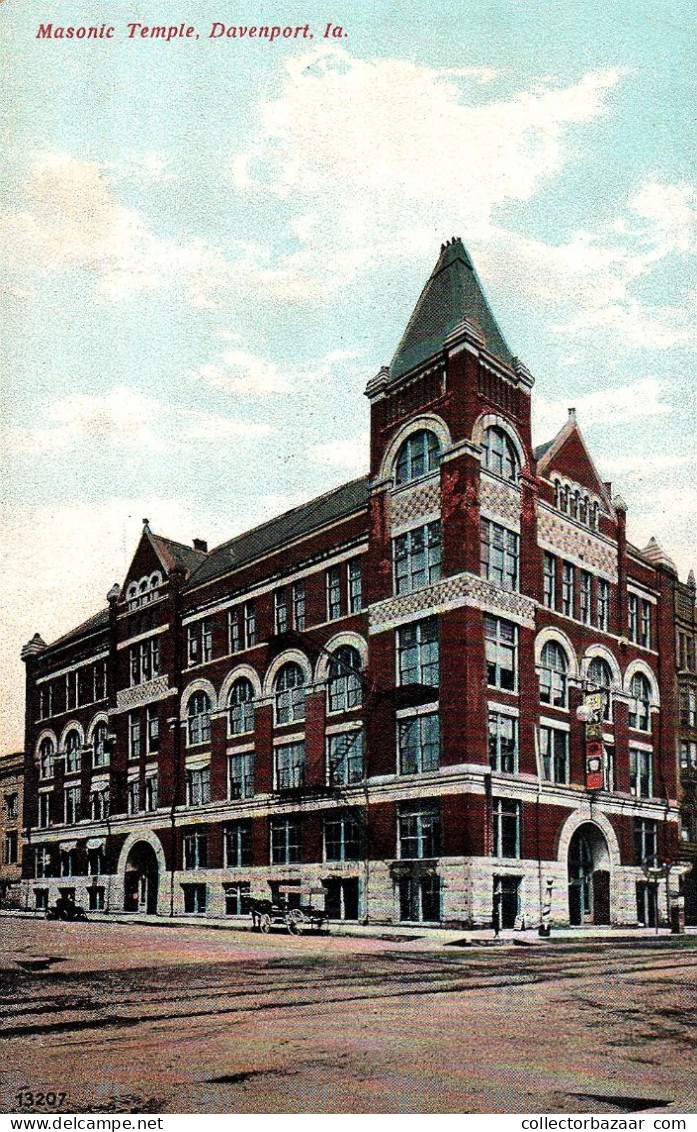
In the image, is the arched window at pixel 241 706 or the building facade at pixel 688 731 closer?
the arched window at pixel 241 706

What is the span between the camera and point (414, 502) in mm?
34938

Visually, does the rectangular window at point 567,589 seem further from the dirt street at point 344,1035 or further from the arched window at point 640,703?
the dirt street at point 344,1035

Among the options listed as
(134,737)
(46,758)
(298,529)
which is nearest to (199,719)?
(134,737)

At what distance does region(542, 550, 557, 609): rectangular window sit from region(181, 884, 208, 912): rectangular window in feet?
53.7

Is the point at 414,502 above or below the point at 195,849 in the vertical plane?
above

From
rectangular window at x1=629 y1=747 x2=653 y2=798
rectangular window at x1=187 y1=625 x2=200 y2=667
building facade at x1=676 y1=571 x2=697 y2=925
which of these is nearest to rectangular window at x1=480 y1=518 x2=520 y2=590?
rectangular window at x1=629 y1=747 x2=653 y2=798

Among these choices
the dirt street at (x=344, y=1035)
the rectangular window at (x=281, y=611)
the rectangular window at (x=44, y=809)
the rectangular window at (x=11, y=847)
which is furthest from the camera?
the rectangular window at (x=11, y=847)

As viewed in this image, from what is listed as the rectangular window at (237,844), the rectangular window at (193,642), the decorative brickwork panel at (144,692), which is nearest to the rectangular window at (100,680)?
the decorative brickwork panel at (144,692)

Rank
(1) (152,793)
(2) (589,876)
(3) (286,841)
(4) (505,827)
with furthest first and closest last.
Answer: (1) (152,793), (3) (286,841), (2) (589,876), (4) (505,827)

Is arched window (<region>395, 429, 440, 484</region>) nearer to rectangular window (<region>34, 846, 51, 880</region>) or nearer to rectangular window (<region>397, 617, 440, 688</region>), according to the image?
rectangular window (<region>397, 617, 440, 688</region>)

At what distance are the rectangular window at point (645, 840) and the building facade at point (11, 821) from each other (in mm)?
21971

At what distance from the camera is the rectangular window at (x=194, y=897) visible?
41.3m

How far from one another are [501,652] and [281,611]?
9364mm

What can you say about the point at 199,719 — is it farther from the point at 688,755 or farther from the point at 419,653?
the point at 688,755
